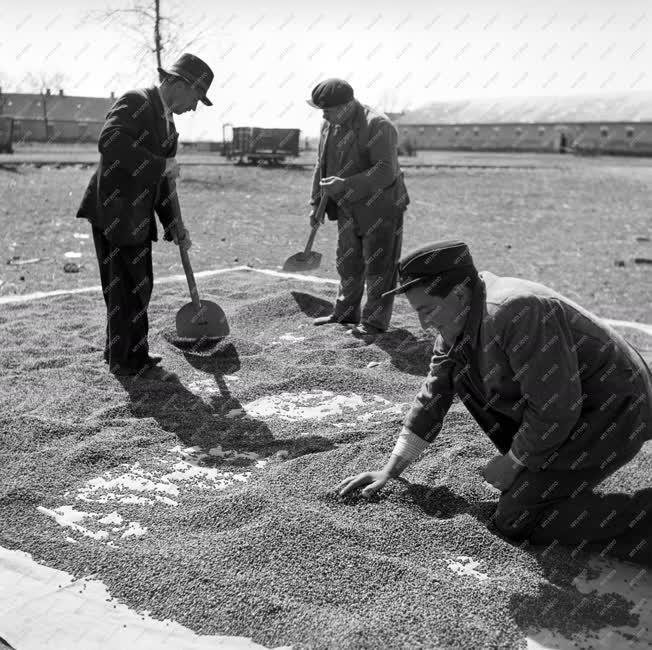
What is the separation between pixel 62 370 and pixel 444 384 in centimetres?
248

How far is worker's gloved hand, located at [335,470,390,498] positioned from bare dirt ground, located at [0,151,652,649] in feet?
0.17

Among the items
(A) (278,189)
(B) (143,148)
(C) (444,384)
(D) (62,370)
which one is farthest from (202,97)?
(A) (278,189)

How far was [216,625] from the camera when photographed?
2355 millimetres

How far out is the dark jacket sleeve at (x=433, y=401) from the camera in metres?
2.96

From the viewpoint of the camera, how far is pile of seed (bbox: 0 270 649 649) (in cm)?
240

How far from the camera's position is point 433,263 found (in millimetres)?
2549

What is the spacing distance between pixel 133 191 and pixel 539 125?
51718mm

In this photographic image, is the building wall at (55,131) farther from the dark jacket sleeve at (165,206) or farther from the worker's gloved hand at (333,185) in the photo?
the dark jacket sleeve at (165,206)

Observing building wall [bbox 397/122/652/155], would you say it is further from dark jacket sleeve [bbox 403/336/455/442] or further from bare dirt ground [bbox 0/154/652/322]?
dark jacket sleeve [bbox 403/336/455/442]

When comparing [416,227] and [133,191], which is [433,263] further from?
[416,227]

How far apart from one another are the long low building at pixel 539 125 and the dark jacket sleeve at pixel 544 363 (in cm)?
4549

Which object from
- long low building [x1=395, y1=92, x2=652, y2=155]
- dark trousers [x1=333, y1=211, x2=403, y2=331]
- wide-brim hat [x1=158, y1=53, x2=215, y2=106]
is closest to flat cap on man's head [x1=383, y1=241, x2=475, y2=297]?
wide-brim hat [x1=158, y1=53, x2=215, y2=106]

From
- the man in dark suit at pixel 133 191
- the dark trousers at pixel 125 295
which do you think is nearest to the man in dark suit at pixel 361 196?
the man in dark suit at pixel 133 191

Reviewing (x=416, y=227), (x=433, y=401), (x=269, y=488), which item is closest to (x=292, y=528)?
(x=269, y=488)
